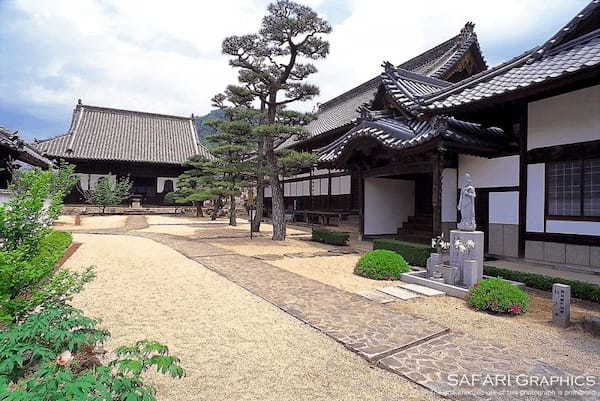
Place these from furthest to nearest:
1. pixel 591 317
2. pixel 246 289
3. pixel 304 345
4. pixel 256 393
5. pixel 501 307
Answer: pixel 246 289 < pixel 501 307 < pixel 591 317 < pixel 304 345 < pixel 256 393

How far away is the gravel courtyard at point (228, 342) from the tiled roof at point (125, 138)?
24706 mm

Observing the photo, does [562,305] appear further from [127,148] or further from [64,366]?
[127,148]

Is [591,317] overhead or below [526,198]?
below

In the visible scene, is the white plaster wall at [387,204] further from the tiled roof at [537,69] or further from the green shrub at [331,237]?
the tiled roof at [537,69]

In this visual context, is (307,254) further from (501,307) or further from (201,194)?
(201,194)

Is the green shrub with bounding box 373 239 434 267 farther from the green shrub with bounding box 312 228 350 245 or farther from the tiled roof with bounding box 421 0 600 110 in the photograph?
the tiled roof with bounding box 421 0 600 110

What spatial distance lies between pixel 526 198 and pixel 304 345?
25.2 feet

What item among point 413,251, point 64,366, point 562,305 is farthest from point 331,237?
point 64,366

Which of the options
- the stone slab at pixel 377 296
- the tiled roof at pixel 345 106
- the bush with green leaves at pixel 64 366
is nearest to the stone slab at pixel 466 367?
the stone slab at pixel 377 296

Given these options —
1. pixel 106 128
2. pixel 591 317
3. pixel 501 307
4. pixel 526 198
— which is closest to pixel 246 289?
pixel 501 307

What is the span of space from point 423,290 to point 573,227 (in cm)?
401

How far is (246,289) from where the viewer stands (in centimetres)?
750

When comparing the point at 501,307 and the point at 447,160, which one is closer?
the point at 501,307

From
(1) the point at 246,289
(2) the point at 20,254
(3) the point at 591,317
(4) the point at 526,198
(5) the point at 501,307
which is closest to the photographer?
(2) the point at 20,254
